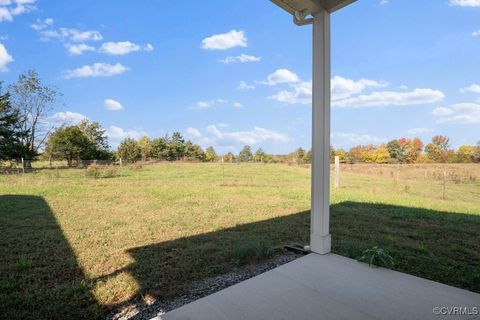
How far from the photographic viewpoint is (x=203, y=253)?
2.54 meters

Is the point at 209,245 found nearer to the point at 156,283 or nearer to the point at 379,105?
the point at 156,283

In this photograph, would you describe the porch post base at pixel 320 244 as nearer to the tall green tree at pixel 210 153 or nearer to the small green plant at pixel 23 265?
the small green plant at pixel 23 265

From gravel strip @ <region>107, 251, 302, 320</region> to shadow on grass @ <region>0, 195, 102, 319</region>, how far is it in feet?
0.57

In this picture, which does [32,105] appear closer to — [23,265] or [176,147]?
[176,147]

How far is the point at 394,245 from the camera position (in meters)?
2.77

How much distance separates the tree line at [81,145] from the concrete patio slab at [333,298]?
464cm

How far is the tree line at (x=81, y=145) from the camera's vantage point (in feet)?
21.6

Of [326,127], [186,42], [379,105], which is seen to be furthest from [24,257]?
[186,42]

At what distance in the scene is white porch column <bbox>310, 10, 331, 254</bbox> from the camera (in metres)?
2.16

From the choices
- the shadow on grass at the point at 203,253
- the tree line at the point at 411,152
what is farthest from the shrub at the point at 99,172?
the tree line at the point at 411,152

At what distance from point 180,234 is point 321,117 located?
2.12 metres

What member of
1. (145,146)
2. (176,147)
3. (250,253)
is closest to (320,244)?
(250,253)

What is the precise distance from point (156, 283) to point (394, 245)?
237cm

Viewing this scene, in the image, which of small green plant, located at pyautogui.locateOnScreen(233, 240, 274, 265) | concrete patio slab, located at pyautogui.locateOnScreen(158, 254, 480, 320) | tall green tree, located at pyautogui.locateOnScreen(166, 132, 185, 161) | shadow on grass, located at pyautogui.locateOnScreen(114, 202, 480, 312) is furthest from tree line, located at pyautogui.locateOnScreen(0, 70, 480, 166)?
small green plant, located at pyautogui.locateOnScreen(233, 240, 274, 265)
